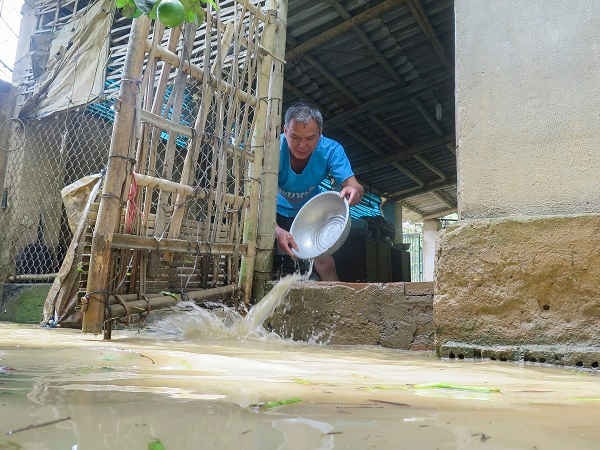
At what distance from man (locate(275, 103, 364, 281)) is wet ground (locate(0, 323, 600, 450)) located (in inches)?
113

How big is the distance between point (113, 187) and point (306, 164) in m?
2.14

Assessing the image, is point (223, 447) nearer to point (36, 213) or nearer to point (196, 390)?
point (196, 390)

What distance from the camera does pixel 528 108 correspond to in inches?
83.0

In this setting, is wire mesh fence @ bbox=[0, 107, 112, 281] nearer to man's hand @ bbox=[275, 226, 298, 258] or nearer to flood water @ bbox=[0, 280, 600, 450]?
man's hand @ bbox=[275, 226, 298, 258]

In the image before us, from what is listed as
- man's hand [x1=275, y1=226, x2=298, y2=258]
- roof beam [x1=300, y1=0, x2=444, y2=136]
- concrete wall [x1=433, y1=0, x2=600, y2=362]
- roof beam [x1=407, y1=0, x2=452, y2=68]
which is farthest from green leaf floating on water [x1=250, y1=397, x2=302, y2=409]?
roof beam [x1=407, y1=0, x2=452, y2=68]

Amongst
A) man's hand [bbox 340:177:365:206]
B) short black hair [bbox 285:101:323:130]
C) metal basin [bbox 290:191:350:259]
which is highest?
short black hair [bbox 285:101:323:130]

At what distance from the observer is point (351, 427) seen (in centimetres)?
64

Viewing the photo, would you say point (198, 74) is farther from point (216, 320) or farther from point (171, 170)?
point (216, 320)

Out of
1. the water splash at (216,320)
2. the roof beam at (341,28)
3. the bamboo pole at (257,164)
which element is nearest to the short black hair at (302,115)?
the bamboo pole at (257,164)

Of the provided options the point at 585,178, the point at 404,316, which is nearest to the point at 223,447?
the point at 585,178

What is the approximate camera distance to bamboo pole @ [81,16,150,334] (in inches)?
92.6

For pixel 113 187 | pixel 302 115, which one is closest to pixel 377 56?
pixel 302 115

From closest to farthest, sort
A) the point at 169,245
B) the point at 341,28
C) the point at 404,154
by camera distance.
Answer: the point at 169,245
the point at 341,28
the point at 404,154

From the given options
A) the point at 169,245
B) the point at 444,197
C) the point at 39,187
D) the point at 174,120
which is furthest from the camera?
the point at 444,197
